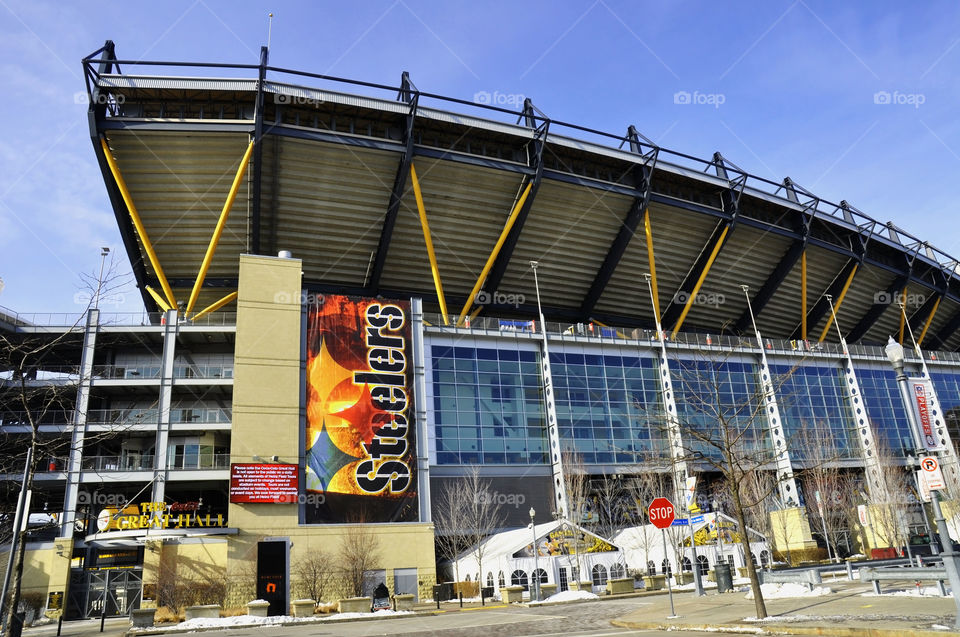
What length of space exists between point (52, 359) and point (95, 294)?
1673 inches

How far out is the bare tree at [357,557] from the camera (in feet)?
120

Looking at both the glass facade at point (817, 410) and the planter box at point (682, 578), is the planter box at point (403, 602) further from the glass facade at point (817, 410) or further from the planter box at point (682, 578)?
the glass facade at point (817, 410)

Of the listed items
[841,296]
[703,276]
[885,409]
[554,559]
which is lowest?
[554,559]

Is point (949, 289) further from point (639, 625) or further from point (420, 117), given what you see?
point (639, 625)

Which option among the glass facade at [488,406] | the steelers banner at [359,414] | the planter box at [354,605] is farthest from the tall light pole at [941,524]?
the glass facade at [488,406]

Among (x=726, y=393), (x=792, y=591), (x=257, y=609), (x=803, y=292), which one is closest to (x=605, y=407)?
(x=726, y=393)

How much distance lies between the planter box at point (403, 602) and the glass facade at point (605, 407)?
19.5 metres

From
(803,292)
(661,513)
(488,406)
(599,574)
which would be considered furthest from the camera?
(803,292)

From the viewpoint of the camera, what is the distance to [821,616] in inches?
621

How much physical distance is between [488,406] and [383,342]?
30.5 feet

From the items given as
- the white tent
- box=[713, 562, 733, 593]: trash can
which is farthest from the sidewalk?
the white tent

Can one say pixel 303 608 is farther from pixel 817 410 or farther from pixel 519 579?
pixel 817 410

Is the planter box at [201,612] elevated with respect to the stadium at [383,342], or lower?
lower

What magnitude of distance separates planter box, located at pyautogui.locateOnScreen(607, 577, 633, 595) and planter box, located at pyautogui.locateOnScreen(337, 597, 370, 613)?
39.5 feet
